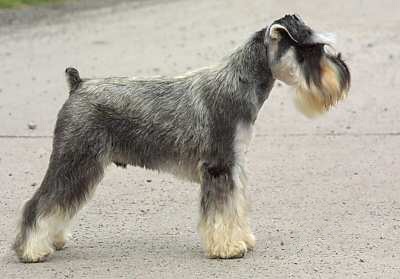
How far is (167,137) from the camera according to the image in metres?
6.96

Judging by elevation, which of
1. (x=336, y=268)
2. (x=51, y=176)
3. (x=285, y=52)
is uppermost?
(x=285, y=52)

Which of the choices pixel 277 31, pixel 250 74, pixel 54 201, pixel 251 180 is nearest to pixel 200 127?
pixel 250 74

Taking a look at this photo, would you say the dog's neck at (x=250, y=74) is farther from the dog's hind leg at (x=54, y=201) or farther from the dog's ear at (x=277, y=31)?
the dog's hind leg at (x=54, y=201)

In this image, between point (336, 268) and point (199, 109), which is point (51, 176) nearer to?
point (199, 109)

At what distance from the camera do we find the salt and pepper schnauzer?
6.87m

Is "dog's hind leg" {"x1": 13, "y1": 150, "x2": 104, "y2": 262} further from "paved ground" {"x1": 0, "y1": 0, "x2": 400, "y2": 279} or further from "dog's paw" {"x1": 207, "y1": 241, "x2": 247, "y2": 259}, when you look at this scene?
"dog's paw" {"x1": 207, "y1": 241, "x2": 247, "y2": 259}

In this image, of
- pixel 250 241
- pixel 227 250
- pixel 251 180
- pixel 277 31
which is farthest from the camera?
pixel 251 180

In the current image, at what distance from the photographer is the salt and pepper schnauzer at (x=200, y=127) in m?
6.87

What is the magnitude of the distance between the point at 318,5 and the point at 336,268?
15.7 metres

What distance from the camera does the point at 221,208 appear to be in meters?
6.86

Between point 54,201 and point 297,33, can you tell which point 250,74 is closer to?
point 297,33

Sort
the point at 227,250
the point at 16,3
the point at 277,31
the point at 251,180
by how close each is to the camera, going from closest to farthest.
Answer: the point at 277,31, the point at 227,250, the point at 251,180, the point at 16,3

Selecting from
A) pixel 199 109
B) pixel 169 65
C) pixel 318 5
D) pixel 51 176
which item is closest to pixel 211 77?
pixel 199 109

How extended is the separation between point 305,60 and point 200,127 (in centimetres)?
86
